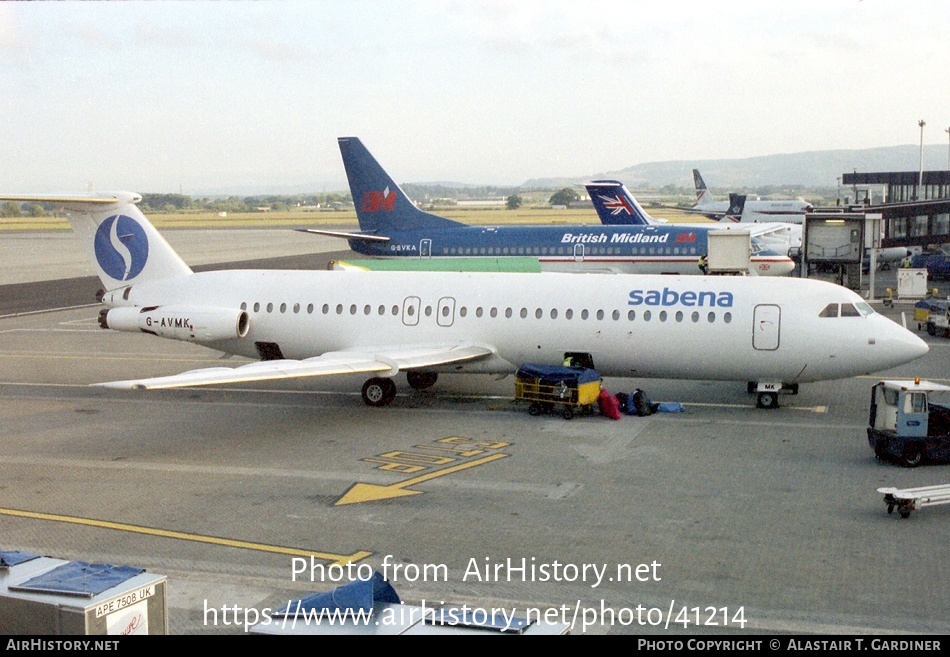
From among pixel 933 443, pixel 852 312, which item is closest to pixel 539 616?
pixel 933 443

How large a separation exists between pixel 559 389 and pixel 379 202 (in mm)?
29811

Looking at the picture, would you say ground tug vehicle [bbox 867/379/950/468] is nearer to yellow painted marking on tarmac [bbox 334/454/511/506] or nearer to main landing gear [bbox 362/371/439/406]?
yellow painted marking on tarmac [bbox 334/454/511/506]

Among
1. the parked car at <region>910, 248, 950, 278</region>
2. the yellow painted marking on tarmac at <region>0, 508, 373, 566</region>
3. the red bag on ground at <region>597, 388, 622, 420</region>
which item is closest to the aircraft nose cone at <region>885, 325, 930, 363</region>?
the red bag on ground at <region>597, 388, 622, 420</region>

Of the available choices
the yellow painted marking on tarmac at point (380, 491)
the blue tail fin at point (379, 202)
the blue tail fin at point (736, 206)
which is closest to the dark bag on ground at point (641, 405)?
the yellow painted marking on tarmac at point (380, 491)

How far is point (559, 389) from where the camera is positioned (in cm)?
2661

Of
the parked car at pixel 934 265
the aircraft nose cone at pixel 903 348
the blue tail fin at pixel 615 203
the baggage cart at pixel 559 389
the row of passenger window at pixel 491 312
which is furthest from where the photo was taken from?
the blue tail fin at pixel 615 203

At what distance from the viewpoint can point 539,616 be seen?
46.5ft

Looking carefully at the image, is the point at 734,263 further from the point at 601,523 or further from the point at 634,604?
the point at 634,604

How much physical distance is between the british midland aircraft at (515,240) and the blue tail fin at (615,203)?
13187 millimetres

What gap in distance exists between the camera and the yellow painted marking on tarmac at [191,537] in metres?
16.8

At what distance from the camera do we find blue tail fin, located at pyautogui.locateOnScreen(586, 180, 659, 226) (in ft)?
221

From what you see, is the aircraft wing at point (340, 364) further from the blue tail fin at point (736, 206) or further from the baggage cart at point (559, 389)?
the blue tail fin at point (736, 206)

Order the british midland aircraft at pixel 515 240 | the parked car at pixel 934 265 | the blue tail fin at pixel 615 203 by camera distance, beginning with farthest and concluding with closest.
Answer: the blue tail fin at pixel 615 203
the parked car at pixel 934 265
the british midland aircraft at pixel 515 240

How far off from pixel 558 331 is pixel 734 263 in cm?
1569
